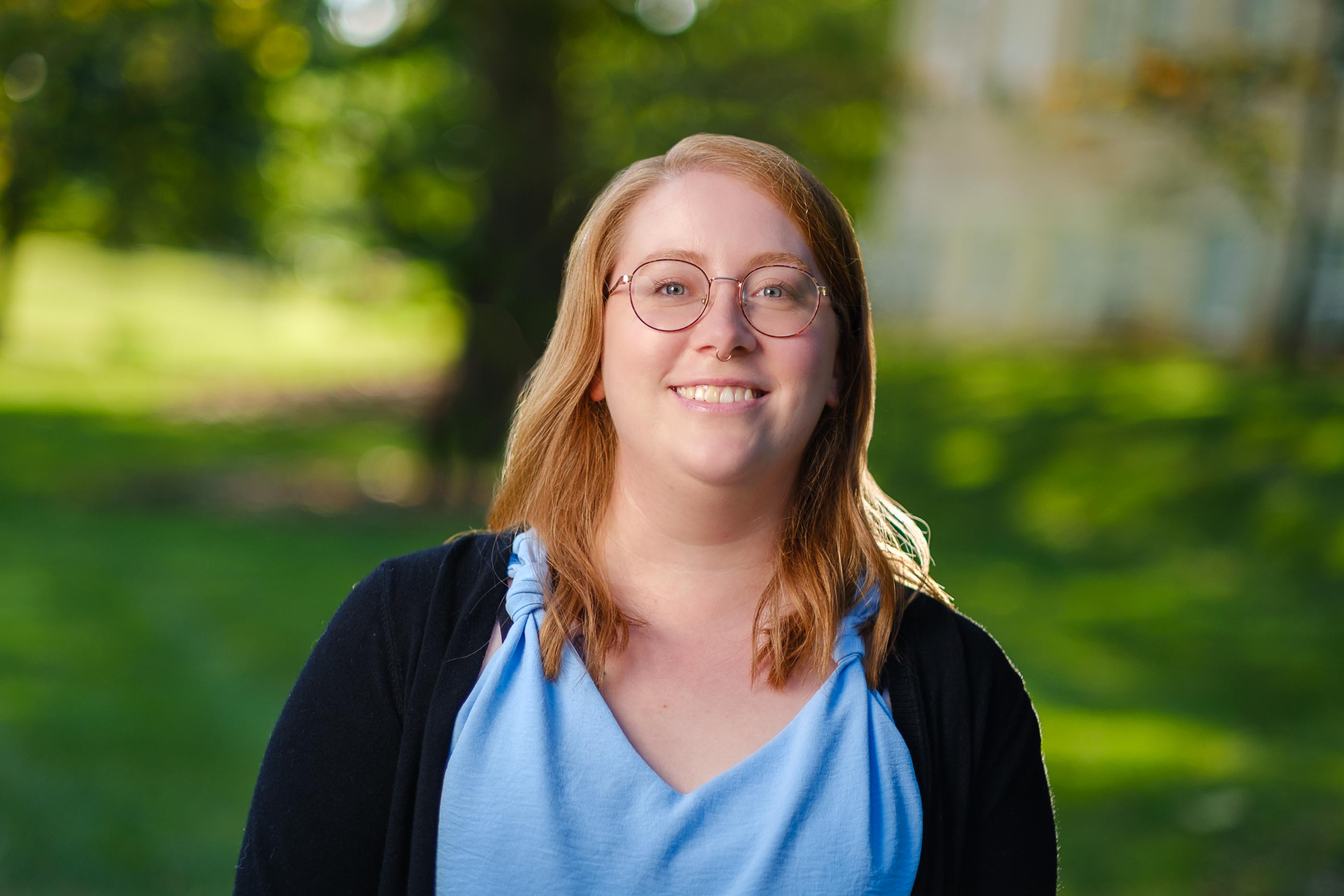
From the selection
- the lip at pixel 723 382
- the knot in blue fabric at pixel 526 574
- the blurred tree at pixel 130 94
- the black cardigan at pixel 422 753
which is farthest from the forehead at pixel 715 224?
the blurred tree at pixel 130 94

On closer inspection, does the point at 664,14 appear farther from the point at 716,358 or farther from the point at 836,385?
the point at 716,358

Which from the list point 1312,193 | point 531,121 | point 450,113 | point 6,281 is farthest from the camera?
point 6,281

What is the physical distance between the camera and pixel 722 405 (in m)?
1.81

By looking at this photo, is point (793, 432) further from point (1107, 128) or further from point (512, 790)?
point (1107, 128)

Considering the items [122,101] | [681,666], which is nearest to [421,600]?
[681,666]

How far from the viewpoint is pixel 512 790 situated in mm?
1711

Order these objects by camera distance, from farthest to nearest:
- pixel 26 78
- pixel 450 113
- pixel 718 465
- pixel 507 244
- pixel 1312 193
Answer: pixel 450 113 < pixel 507 244 < pixel 26 78 < pixel 1312 193 < pixel 718 465

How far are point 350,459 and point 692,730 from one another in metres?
13.9

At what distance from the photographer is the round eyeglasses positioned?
183 cm

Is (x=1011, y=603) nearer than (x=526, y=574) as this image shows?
No

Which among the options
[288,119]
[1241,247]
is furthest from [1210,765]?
[288,119]

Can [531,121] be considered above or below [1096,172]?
above

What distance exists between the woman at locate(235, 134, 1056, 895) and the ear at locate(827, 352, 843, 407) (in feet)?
0.05

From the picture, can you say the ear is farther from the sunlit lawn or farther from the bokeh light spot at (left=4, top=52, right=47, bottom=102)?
the bokeh light spot at (left=4, top=52, right=47, bottom=102)
